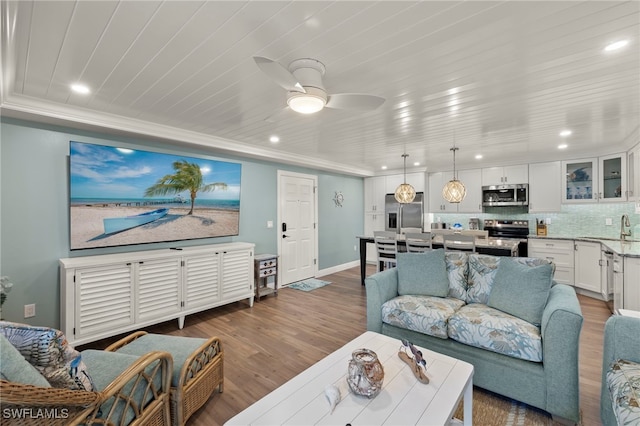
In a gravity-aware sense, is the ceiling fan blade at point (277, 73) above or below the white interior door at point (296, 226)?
above

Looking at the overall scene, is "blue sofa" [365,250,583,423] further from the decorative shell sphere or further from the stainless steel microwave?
the stainless steel microwave

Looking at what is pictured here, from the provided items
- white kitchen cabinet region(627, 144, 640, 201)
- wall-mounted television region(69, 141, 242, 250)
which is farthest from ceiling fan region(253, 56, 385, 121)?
white kitchen cabinet region(627, 144, 640, 201)

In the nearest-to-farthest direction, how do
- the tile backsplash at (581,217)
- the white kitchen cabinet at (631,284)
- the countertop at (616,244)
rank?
the white kitchen cabinet at (631,284) < the countertop at (616,244) < the tile backsplash at (581,217)

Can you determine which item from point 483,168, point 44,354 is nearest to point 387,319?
point 44,354

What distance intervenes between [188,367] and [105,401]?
0.55 m

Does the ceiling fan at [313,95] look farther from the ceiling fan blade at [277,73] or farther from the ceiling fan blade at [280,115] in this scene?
the ceiling fan blade at [280,115]

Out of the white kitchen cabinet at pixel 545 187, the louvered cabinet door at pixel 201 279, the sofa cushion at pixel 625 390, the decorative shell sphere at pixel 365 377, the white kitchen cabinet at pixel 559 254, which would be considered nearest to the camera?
the sofa cushion at pixel 625 390

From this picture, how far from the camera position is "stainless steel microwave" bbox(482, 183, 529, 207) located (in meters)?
5.27

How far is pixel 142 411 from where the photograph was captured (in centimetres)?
152

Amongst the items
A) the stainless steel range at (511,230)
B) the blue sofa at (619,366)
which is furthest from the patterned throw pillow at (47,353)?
the stainless steel range at (511,230)

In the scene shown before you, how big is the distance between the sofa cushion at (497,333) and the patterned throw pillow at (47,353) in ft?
7.83

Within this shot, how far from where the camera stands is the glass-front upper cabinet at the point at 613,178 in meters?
4.20

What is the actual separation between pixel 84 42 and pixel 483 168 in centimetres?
630

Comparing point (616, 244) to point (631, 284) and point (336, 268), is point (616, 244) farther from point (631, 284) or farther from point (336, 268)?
point (336, 268)
